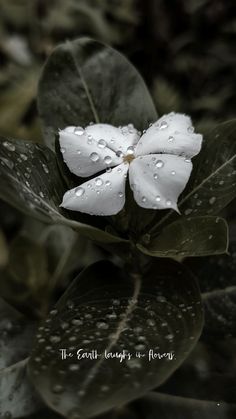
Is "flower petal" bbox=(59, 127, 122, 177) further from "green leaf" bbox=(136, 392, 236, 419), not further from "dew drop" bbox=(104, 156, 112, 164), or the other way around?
"green leaf" bbox=(136, 392, 236, 419)

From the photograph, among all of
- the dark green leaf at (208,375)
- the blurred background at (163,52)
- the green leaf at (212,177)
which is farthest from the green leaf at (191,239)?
the blurred background at (163,52)

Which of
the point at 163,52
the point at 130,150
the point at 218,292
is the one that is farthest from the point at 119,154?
the point at 163,52

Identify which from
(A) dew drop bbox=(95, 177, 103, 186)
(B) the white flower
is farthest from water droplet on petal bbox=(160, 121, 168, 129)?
(A) dew drop bbox=(95, 177, 103, 186)

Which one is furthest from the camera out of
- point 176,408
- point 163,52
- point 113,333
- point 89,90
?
point 163,52

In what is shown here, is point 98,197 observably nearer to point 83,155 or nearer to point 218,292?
point 83,155

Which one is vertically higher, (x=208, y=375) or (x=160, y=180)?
(x=160, y=180)

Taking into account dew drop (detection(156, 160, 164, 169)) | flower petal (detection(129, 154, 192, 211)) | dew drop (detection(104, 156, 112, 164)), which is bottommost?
flower petal (detection(129, 154, 192, 211))
